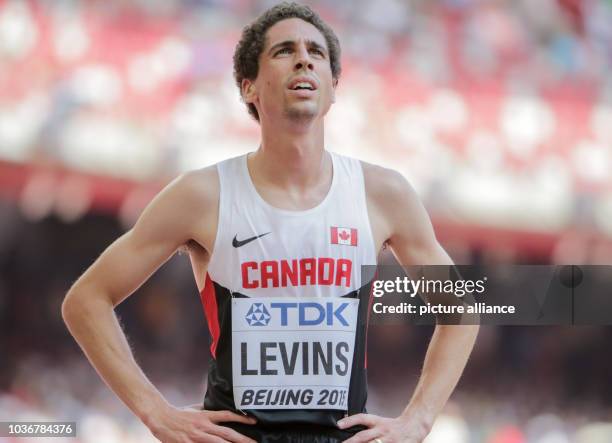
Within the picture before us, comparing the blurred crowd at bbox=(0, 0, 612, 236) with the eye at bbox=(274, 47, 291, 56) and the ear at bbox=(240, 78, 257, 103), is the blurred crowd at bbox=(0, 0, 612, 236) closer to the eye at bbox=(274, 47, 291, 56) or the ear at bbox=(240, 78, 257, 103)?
the ear at bbox=(240, 78, 257, 103)

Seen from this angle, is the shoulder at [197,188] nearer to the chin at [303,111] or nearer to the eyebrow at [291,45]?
the chin at [303,111]

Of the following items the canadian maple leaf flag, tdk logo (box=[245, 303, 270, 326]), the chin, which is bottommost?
tdk logo (box=[245, 303, 270, 326])

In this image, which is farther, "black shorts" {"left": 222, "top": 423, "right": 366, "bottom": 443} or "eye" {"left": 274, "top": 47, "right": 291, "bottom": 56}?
"eye" {"left": 274, "top": 47, "right": 291, "bottom": 56}

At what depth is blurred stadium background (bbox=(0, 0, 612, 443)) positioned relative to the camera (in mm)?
5695

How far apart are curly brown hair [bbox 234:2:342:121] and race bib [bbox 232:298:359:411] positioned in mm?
701

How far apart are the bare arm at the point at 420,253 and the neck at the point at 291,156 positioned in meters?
0.17

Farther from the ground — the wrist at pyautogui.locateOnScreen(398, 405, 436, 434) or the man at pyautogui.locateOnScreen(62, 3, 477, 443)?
the man at pyautogui.locateOnScreen(62, 3, 477, 443)

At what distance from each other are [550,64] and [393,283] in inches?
143

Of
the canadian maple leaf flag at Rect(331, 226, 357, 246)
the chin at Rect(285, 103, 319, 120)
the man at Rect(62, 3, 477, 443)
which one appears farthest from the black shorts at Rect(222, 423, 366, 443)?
the chin at Rect(285, 103, 319, 120)

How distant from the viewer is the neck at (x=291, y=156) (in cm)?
273

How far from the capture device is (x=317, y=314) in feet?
8.61

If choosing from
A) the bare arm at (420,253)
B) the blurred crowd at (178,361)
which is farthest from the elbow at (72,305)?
the blurred crowd at (178,361)

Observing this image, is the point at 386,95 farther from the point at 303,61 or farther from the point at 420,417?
the point at 420,417

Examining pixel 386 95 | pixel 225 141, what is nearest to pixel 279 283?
pixel 225 141
